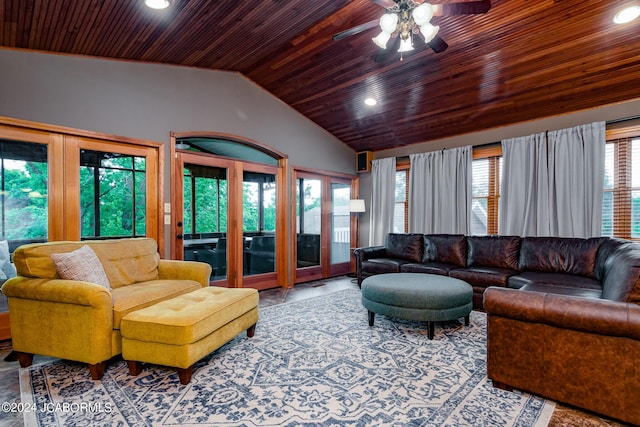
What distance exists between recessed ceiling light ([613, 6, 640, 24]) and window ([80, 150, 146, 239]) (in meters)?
4.87

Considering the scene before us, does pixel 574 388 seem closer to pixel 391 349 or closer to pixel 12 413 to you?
pixel 391 349

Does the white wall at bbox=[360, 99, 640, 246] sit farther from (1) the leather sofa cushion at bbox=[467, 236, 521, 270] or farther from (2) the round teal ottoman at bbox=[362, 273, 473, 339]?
(2) the round teal ottoman at bbox=[362, 273, 473, 339]

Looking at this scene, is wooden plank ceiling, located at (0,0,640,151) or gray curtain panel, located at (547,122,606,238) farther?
gray curtain panel, located at (547,122,606,238)

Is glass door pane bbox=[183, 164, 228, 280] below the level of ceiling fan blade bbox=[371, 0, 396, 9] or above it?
below

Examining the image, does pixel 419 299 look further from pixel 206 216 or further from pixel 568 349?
pixel 206 216

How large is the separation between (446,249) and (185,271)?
140 inches

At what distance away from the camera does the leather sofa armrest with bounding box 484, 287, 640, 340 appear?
1675 millimetres

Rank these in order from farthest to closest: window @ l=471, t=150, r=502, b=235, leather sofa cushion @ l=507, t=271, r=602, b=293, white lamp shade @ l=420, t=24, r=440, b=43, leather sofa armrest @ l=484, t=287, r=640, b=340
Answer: window @ l=471, t=150, r=502, b=235 < leather sofa cushion @ l=507, t=271, r=602, b=293 < white lamp shade @ l=420, t=24, r=440, b=43 < leather sofa armrest @ l=484, t=287, r=640, b=340

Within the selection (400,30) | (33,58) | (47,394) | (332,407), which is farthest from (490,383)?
(33,58)

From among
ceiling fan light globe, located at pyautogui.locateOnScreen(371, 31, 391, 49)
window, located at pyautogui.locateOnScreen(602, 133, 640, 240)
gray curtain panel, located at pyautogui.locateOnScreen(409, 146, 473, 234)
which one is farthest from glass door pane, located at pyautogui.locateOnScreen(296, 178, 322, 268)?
window, located at pyautogui.locateOnScreen(602, 133, 640, 240)

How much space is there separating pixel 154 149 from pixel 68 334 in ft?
7.50

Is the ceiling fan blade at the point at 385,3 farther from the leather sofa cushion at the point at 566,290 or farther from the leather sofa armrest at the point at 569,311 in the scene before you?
the leather sofa cushion at the point at 566,290

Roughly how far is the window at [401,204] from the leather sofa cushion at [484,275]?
1.99 metres

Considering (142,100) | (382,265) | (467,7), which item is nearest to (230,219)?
(142,100)
